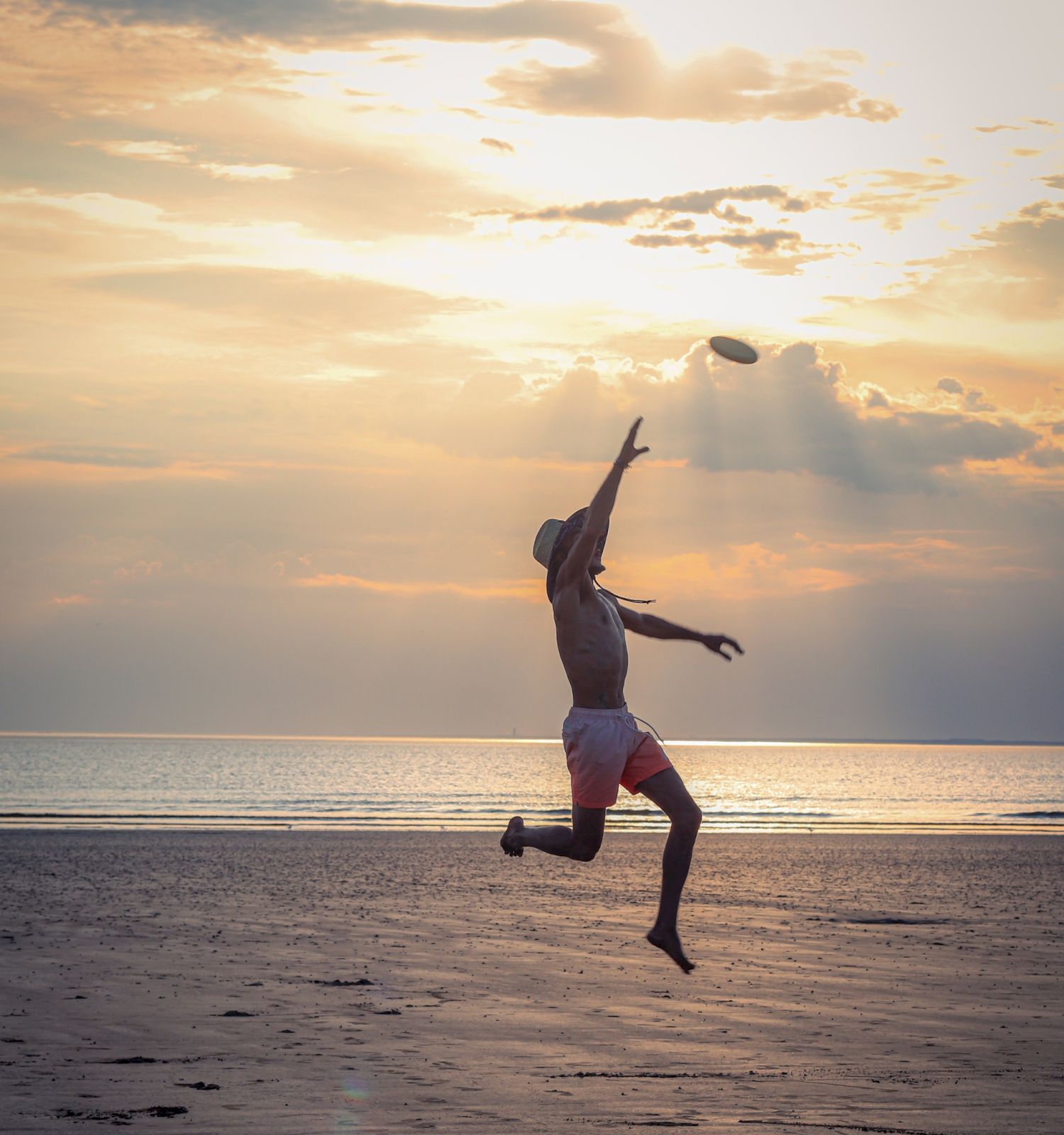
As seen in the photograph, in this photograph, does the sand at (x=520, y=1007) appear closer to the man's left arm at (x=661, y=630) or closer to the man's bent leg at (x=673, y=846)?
the man's bent leg at (x=673, y=846)

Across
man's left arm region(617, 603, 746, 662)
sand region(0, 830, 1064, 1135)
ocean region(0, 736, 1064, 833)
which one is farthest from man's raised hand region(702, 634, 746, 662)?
ocean region(0, 736, 1064, 833)

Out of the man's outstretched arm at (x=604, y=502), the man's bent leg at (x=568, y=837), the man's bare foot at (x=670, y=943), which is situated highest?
the man's outstretched arm at (x=604, y=502)

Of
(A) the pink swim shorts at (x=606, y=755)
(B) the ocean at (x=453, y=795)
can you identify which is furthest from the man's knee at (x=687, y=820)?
(B) the ocean at (x=453, y=795)

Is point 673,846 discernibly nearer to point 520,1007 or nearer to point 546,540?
point 546,540

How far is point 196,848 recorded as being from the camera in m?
35.5

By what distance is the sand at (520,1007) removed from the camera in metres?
10.1

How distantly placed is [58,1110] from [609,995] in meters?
6.49

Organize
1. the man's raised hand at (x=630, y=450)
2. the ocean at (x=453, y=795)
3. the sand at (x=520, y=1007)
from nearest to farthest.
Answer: the man's raised hand at (x=630, y=450) < the sand at (x=520, y=1007) < the ocean at (x=453, y=795)

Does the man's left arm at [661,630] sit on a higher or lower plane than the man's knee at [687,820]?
higher

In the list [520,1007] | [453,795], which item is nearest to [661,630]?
[520,1007]

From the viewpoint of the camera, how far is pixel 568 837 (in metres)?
7.78

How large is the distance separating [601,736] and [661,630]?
33.9 inches

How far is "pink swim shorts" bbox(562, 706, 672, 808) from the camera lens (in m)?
7.56

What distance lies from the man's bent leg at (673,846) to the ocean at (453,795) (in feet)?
129
